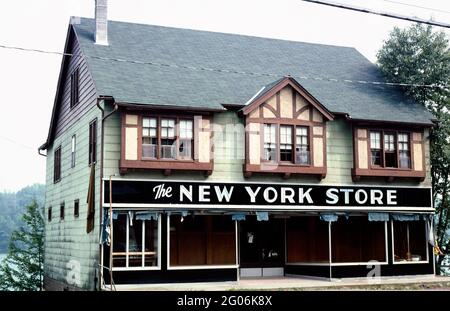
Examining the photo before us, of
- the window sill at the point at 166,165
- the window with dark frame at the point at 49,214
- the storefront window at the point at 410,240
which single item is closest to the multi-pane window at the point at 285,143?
the window sill at the point at 166,165

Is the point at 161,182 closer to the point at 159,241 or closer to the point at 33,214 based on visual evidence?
the point at 159,241

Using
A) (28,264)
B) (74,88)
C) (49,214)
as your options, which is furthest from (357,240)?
(28,264)

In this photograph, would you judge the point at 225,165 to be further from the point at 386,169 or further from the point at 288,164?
the point at 386,169

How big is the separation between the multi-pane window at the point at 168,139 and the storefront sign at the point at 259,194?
1054 millimetres

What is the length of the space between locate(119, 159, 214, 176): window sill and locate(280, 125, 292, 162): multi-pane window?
3.23 metres

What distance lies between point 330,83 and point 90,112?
1131cm

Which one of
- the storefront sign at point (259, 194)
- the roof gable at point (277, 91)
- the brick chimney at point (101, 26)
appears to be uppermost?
the brick chimney at point (101, 26)

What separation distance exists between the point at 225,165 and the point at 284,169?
2.44 m

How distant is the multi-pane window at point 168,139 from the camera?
23.1 metres

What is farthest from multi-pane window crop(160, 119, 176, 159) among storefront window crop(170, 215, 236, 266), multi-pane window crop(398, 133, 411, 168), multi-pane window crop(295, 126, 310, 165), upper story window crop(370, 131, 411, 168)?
multi-pane window crop(398, 133, 411, 168)

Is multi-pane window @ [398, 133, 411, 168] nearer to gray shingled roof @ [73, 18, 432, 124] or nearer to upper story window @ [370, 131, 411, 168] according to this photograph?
upper story window @ [370, 131, 411, 168]

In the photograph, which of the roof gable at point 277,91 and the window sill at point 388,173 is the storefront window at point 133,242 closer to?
the roof gable at point 277,91

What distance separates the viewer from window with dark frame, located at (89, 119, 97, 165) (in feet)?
78.5

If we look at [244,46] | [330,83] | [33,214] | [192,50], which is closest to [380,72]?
[330,83]
